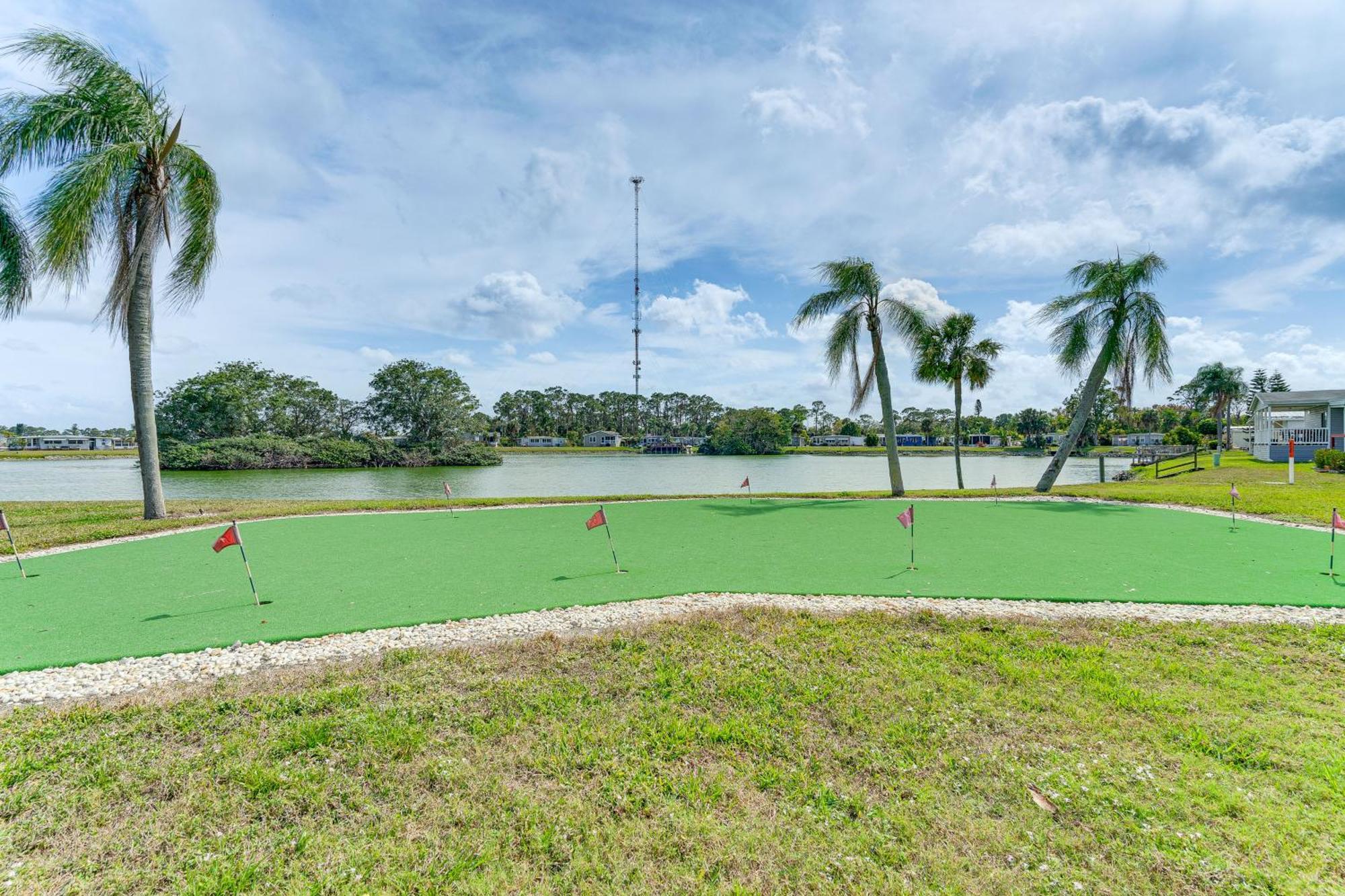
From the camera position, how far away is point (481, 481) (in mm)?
30750

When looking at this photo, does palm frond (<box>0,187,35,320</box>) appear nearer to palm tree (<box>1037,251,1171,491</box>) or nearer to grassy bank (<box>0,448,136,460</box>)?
palm tree (<box>1037,251,1171,491</box>)

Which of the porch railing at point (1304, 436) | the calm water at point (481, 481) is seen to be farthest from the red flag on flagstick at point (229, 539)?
the porch railing at point (1304, 436)

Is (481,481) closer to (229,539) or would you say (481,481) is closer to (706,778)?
(229,539)

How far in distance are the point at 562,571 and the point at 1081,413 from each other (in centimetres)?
1707

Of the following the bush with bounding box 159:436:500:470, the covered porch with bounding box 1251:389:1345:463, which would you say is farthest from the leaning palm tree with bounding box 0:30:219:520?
the covered porch with bounding box 1251:389:1345:463

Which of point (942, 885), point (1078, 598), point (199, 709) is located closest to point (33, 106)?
point (199, 709)

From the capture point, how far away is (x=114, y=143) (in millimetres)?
10133

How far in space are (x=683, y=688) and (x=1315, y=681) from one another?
4.37 m

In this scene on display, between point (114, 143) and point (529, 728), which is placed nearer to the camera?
point (529, 728)

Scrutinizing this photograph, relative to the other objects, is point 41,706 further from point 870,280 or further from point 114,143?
point 870,280

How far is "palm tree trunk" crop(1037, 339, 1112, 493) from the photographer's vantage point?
52.3 feet

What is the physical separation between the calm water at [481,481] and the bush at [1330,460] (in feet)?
32.1

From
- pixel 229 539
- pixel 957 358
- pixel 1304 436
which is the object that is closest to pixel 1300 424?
pixel 1304 436

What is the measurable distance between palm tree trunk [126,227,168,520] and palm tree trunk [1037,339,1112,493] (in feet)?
68.5
